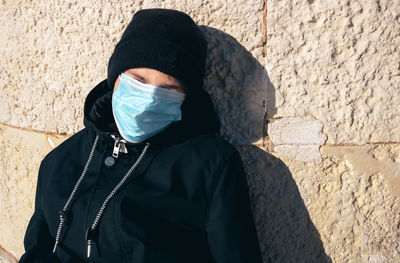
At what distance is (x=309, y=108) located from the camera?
4.86ft

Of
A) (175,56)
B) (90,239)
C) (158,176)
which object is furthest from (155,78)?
(90,239)

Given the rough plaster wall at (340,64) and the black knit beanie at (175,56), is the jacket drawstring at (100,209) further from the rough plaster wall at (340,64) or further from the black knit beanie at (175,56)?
the rough plaster wall at (340,64)

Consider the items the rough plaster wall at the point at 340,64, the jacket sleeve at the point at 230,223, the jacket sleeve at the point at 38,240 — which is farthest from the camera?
the jacket sleeve at the point at 38,240

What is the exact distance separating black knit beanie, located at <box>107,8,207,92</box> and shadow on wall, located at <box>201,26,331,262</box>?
0.59 feet

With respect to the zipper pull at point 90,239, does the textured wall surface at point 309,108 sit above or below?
above

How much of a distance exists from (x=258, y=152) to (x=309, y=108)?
0.28 m

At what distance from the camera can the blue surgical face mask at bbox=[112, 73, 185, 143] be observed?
1317 mm

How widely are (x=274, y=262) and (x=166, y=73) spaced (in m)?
0.94

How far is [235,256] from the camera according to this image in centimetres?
127

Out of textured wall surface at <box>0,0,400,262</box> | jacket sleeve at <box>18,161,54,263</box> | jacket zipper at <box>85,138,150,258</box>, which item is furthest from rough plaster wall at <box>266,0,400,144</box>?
jacket sleeve at <box>18,161,54,263</box>

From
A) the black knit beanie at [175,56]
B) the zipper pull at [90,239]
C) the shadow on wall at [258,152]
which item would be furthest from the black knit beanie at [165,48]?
the zipper pull at [90,239]

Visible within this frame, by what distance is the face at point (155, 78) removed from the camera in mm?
1333

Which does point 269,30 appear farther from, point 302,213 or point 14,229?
point 14,229

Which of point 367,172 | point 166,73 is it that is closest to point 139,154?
point 166,73
